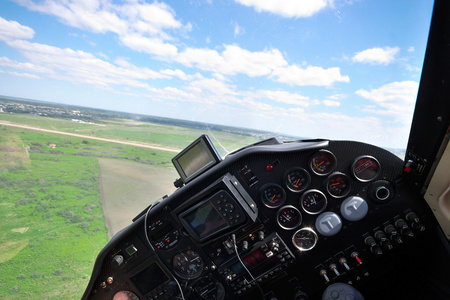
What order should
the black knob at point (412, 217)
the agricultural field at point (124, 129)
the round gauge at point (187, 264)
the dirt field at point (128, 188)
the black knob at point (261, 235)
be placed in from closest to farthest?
1. the black knob at point (412, 217)
2. the black knob at point (261, 235)
3. the round gauge at point (187, 264)
4. the dirt field at point (128, 188)
5. the agricultural field at point (124, 129)

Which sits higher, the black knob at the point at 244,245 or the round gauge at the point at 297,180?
the round gauge at the point at 297,180

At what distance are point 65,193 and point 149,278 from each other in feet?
7.52

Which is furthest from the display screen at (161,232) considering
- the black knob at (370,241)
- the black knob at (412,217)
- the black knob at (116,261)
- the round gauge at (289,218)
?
the black knob at (412,217)

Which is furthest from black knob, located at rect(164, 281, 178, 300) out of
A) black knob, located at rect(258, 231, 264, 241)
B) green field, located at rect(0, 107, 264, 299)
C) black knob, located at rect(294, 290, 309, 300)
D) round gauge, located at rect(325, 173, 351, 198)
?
round gauge, located at rect(325, 173, 351, 198)

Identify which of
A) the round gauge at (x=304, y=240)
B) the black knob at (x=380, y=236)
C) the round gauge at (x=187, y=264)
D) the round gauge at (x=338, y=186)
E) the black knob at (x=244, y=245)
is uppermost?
the round gauge at (x=338, y=186)

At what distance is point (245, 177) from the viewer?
2371 millimetres

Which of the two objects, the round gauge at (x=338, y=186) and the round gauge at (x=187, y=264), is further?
the round gauge at (x=187, y=264)

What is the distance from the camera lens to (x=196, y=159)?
8.12ft

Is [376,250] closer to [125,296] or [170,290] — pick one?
[170,290]

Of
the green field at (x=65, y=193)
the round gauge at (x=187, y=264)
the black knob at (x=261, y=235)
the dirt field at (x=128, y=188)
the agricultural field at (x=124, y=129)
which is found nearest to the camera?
the black knob at (x=261, y=235)

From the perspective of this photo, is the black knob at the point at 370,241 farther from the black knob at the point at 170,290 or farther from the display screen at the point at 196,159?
the black knob at the point at 170,290

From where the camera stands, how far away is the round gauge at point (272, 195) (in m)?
2.36

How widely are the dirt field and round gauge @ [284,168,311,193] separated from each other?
219 centimetres

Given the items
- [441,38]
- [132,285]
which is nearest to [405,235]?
[441,38]
